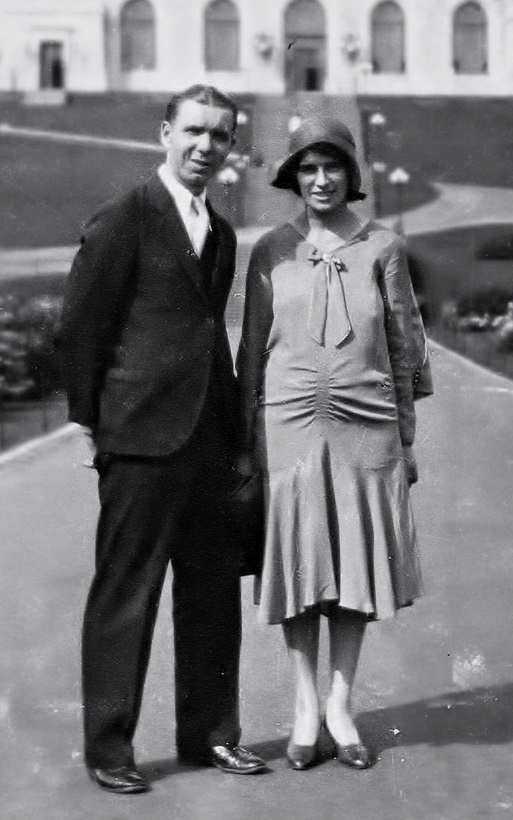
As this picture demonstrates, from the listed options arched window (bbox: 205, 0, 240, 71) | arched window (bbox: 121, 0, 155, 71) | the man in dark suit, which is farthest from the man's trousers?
arched window (bbox: 121, 0, 155, 71)

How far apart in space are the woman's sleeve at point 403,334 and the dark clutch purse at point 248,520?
42 centimetres

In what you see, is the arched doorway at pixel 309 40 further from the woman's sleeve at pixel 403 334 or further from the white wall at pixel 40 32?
the woman's sleeve at pixel 403 334

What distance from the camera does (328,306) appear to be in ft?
11.7

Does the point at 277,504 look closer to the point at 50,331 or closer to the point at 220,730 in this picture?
the point at 220,730

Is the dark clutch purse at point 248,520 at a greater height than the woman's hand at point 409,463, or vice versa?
the woman's hand at point 409,463

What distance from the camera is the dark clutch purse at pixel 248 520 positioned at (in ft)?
11.7

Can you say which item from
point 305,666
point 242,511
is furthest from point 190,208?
point 305,666

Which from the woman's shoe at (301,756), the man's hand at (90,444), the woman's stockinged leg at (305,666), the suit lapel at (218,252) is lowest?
the woman's shoe at (301,756)

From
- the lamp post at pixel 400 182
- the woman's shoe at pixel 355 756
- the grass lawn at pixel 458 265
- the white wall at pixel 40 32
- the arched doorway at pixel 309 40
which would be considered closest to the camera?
the woman's shoe at pixel 355 756

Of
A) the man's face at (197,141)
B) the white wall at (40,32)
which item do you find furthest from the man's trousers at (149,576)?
the white wall at (40,32)

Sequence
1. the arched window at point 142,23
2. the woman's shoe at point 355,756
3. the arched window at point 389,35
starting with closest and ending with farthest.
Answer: the woman's shoe at point 355,756 → the arched window at point 142,23 → the arched window at point 389,35

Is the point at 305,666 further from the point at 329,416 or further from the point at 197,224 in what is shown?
the point at 197,224

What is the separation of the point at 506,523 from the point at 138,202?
340 centimetres

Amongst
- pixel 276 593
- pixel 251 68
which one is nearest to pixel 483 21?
pixel 251 68
